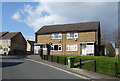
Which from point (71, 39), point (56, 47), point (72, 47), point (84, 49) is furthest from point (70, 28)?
point (84, 49)

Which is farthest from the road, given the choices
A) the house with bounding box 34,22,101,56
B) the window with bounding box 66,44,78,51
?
the window with bounding box 66,44,78,51

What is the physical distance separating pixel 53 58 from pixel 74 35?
1799 cm

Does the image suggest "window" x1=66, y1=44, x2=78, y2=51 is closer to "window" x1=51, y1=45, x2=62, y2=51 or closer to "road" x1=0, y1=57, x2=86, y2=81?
"window" x1=51, y1=45, x2=62, y2=51

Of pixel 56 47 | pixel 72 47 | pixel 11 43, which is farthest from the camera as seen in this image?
pixel 11 43

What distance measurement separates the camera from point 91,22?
4616cm

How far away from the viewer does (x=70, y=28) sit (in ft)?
152

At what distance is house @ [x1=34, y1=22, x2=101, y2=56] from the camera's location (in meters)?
41.8

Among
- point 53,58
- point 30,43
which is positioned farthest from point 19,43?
point 53,58

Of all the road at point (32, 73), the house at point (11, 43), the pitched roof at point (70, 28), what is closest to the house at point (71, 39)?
the pitched roof at point (70, 28)

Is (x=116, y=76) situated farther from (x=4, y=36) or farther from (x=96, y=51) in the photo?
(x=4, y=36)

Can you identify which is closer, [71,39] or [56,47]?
[71,39]

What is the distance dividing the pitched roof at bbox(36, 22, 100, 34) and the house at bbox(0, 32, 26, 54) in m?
17.1

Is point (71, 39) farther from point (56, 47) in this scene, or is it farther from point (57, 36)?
point (56, 47)

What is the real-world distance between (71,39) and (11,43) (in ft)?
91.3
